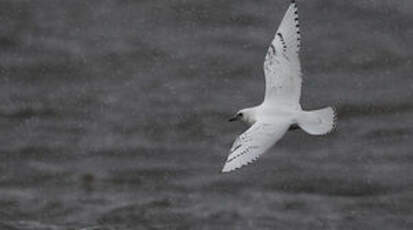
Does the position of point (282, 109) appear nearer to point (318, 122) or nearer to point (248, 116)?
point (248, 116)

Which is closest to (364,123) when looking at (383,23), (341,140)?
(341,140)

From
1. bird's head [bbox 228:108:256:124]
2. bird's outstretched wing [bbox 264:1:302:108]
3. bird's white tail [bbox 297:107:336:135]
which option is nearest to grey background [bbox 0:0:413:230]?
bird's head [bbox 228:108:256:124]

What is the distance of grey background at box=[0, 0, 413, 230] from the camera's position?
15.3 meters

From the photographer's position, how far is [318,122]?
1194 cm

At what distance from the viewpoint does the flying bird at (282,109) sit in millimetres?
11703

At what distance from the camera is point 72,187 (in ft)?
52.1

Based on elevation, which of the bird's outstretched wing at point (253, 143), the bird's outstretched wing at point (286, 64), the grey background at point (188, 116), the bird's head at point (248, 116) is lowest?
the grey background at point (188, 116)

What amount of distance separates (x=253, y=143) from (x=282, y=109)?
0.92m

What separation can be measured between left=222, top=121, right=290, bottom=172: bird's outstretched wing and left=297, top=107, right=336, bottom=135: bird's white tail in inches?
6.4

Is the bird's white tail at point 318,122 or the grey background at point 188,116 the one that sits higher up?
the bird's white tail at point 318,122

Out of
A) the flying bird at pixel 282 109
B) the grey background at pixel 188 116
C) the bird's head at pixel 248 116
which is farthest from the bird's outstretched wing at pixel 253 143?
the grey background at pixel 188 116

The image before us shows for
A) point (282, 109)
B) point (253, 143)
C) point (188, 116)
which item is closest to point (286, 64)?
point (282, 109)

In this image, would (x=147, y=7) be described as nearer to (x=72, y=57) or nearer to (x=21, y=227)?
(x=72, y=57)

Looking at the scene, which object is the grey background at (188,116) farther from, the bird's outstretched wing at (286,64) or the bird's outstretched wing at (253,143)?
the bird's outstretched wing at (253,143)
